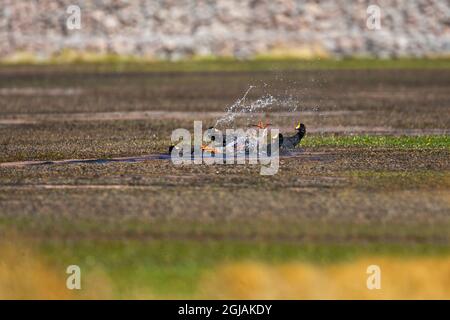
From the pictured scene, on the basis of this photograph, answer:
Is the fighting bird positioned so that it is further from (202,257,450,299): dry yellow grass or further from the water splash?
(202,257,450,299): dry yellow grass

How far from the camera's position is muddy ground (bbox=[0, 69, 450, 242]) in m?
18.3

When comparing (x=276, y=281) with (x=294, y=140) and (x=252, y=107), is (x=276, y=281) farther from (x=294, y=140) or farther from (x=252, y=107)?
(x=252, y=107)

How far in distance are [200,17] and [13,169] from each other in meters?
38.3

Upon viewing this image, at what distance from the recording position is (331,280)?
50.9 ft

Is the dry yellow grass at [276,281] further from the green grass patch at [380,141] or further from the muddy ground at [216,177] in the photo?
the green grass patch at [380,141]

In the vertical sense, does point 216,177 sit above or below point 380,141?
below

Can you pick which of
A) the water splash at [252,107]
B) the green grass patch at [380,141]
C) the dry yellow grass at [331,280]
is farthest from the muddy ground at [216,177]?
the dry yellow grass at [331,280]

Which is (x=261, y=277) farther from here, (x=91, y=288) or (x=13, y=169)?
(x=13, y=169)

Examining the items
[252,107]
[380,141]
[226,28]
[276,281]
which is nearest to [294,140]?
[380,141]

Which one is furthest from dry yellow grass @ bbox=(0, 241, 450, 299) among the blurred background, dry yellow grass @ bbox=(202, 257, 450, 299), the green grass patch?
the blurred background

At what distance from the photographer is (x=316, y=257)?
53.7 ft

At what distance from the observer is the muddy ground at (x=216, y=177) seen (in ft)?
60.0

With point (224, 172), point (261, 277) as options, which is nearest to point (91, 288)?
point (261, 277)

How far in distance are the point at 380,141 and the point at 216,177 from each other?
670 cm
